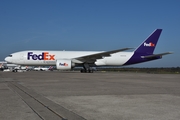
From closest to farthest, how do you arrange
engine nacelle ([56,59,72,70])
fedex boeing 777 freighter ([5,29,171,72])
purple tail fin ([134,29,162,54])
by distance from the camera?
1. engine nacelle ([56,59,72,70])
2. fedex boeing 777 freighter ([5,29,171,72])
3. purple tail fin ([134,29,162,54])

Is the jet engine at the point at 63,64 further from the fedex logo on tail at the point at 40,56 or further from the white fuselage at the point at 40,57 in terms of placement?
the fedex logo on tail at the point at 40,56

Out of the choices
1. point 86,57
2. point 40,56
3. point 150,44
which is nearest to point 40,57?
point 40,56

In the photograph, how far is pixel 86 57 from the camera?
2875 centimetres

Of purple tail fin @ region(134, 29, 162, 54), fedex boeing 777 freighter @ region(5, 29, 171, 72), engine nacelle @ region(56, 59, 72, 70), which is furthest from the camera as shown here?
purple tail fin @ region(134, 29, 162, 54)

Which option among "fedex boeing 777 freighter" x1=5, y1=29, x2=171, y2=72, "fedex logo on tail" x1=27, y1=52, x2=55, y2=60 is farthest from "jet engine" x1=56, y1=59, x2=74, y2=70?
"fedex logo on tail" x1=27, y1=52, x2=55, y2=60

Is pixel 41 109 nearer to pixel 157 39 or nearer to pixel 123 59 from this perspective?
pixel 123 59

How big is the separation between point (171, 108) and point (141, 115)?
105 centimetres

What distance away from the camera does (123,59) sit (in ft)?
106

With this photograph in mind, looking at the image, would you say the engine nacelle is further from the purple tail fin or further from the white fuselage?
the purple tail fin

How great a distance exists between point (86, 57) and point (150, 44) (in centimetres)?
1050

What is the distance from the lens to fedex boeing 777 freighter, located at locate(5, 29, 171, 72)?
93.2ft

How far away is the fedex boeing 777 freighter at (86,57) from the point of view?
28406 millimetres

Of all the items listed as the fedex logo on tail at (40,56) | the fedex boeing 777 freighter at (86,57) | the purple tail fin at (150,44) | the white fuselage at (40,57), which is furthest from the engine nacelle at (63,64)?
the purple tail fin at (150,44)

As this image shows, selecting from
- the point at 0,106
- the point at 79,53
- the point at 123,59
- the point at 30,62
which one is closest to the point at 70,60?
Result: the point at 79,53
